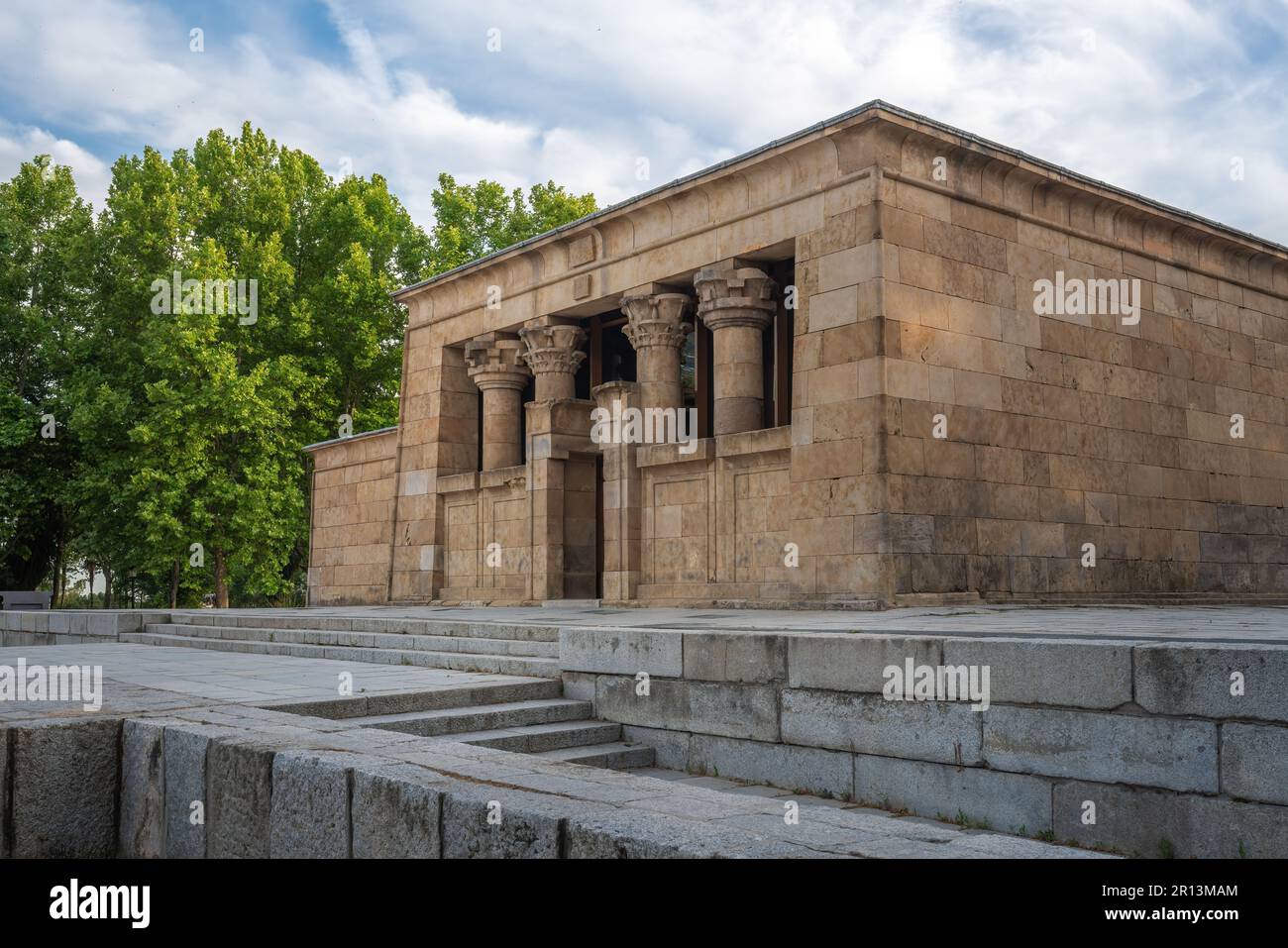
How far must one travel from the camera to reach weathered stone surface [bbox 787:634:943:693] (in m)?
7.27

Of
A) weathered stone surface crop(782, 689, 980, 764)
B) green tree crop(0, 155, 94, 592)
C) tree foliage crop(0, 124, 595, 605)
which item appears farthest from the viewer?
green tree crop(0, 155, 94, 592)

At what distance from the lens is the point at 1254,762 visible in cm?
565

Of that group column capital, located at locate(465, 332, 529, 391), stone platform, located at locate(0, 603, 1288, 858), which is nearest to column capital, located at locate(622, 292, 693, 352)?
column capital, located at locate(465, 332, 529, 391)

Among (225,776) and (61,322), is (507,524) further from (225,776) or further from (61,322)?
(61,322)

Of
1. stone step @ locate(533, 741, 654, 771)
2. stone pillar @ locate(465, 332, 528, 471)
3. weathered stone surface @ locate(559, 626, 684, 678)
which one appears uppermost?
stone pillar @ locate(465, 332, 528, 471)

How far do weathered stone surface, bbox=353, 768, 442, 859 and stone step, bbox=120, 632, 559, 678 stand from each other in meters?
4.77

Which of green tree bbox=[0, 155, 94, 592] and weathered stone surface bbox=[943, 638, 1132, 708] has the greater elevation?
green tree bbox=[0, 155, 94, 592]

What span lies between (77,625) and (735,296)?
12805mm

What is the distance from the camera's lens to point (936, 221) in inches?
602

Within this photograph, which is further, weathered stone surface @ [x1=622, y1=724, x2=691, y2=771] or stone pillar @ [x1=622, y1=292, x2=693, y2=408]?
stone pillar @ [x1=622, y1=292, x2=693, y2=408]

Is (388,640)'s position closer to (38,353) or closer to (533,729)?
(533,729)

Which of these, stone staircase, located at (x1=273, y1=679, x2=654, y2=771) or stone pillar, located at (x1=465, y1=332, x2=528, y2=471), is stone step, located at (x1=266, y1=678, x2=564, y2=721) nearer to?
stone staircase, located at (x1=273, y1=679, x2=654, y2=771)

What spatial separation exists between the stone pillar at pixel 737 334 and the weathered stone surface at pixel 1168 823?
1082 centimetres
